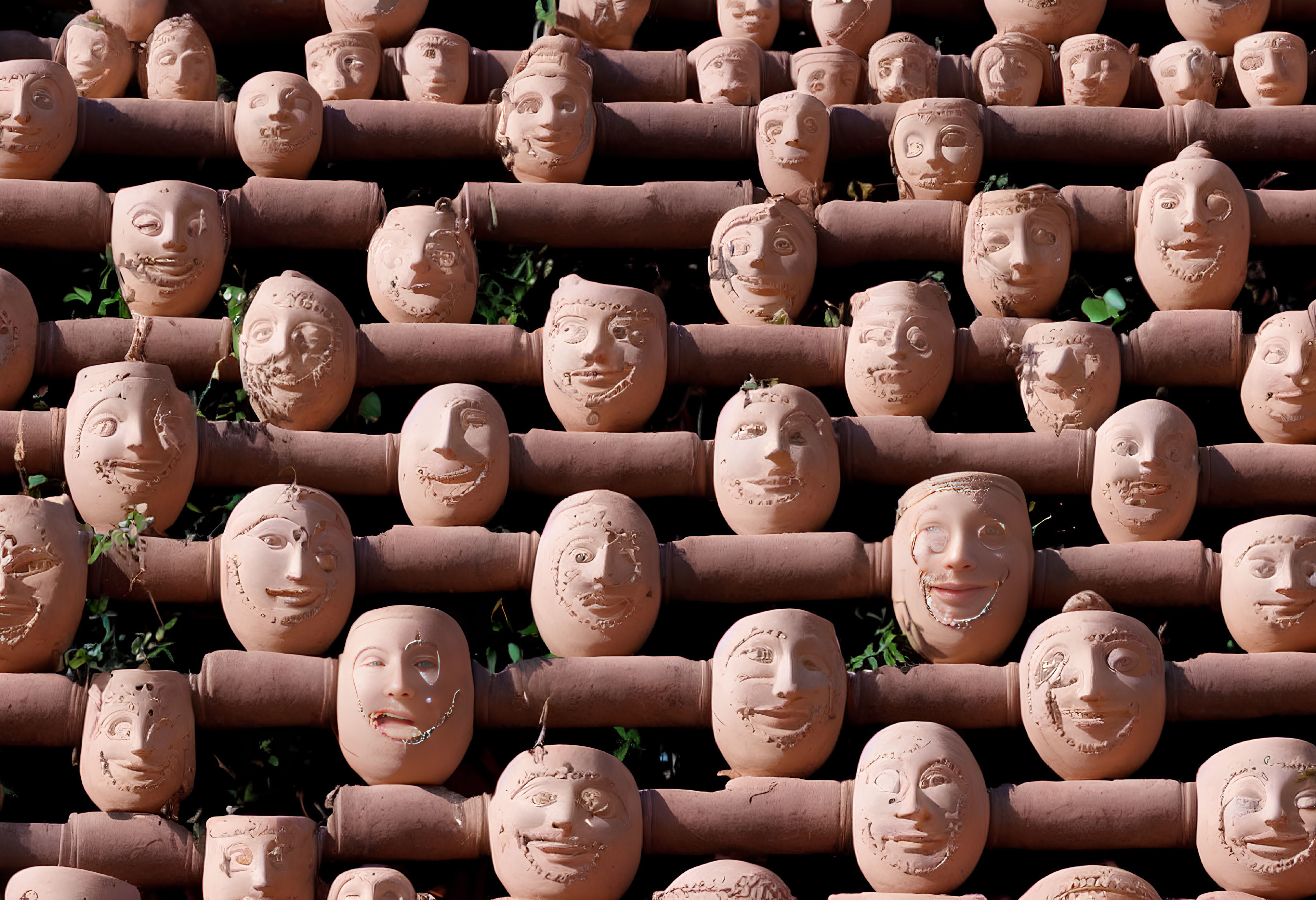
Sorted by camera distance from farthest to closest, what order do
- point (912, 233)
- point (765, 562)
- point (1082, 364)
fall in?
point (912, 233) → point (1082, 364) → point (765, 562)

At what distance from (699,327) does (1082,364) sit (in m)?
1.07

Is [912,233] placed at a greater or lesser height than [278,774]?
greater

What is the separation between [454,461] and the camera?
14.8 feet

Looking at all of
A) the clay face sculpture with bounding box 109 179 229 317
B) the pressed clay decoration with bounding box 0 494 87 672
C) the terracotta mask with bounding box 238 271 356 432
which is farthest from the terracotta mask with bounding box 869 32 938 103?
the pressed clay decoration with bounding box 0 494 87 672

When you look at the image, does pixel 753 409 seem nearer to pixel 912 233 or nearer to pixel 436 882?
pixel 912 233

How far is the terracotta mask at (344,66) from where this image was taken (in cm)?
537

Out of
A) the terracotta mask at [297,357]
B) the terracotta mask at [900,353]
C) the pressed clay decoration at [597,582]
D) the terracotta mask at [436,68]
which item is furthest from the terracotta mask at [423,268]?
the terracotta mask at [900,353]

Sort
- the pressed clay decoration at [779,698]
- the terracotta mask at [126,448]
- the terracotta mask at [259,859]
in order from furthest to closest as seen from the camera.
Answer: the terracotta mask at [126,448]
the pressed clay decoration at [779,698]
the terracotta mask at [259,859]

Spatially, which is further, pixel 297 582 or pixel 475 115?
pixel 475 115

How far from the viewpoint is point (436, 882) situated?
427 centimetres

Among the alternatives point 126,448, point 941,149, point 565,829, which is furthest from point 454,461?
point 941,149

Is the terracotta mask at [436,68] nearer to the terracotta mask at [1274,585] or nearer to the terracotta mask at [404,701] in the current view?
the terracotta mask at [404,701]

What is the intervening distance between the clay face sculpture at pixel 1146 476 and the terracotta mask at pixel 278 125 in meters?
2.48

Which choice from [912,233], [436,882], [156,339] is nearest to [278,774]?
[436,882]
